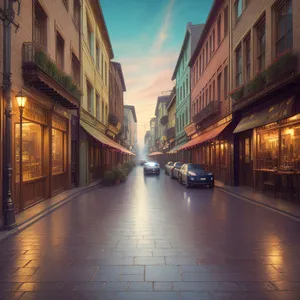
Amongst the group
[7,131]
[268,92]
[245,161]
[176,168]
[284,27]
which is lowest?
[176,168]

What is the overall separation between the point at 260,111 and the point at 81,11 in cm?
1271

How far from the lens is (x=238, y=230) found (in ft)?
23.9

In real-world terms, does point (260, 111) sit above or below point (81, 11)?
below

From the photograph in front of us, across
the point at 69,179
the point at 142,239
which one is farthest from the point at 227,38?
the point at 142,239

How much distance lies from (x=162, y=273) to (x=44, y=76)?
27.4ft

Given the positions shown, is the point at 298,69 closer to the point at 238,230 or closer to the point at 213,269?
the point at 238,230

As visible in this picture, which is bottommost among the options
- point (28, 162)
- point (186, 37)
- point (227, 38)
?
point (28, 162)

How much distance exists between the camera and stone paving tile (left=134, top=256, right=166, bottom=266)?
5055 millimetres

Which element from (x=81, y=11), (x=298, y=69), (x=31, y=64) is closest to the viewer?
(x=31, y=64)

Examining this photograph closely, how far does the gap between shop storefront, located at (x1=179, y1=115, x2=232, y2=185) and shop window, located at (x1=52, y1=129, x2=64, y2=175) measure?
364 inches

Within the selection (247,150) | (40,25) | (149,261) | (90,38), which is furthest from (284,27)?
(90,38)

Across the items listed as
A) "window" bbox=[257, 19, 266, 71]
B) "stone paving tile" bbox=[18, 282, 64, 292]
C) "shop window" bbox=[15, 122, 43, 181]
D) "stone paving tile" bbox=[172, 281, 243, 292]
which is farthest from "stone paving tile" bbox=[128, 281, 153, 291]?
"window" bbox=[257, 19, 266, 71]

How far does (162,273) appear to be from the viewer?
4.61 m

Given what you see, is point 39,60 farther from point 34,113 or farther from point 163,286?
point 163,286
